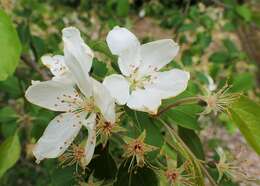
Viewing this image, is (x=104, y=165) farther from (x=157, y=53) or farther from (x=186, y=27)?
(x=186, y=27)

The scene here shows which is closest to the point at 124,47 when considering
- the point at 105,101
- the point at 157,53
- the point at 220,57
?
the point at 157,53

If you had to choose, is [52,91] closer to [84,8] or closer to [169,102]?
[169,102]

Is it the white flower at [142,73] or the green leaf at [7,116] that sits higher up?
the white flower at [142,73]

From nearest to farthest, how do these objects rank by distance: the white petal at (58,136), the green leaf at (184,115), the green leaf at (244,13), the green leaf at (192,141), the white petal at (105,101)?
the white petal at (105,101) < the white petal at (58,136) < the green leaf at (184,115) < the green leaf at (192,141) < the green leaf at (244,13)

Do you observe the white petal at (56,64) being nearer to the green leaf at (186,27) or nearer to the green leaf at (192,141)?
the green leaf at (192,141)

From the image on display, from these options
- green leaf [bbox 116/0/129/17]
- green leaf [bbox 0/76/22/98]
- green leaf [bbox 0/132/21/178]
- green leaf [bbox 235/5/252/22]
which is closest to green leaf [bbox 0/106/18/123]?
green leaf [bbox 0/76/22/98]

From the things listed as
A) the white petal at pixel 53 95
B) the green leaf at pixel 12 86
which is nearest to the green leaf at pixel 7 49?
the white petal at pixel 53 95

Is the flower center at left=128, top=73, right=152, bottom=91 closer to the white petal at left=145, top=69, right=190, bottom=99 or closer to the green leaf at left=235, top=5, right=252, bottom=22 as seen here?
the white petal at left=145, top=69, right=190, bottom=99
